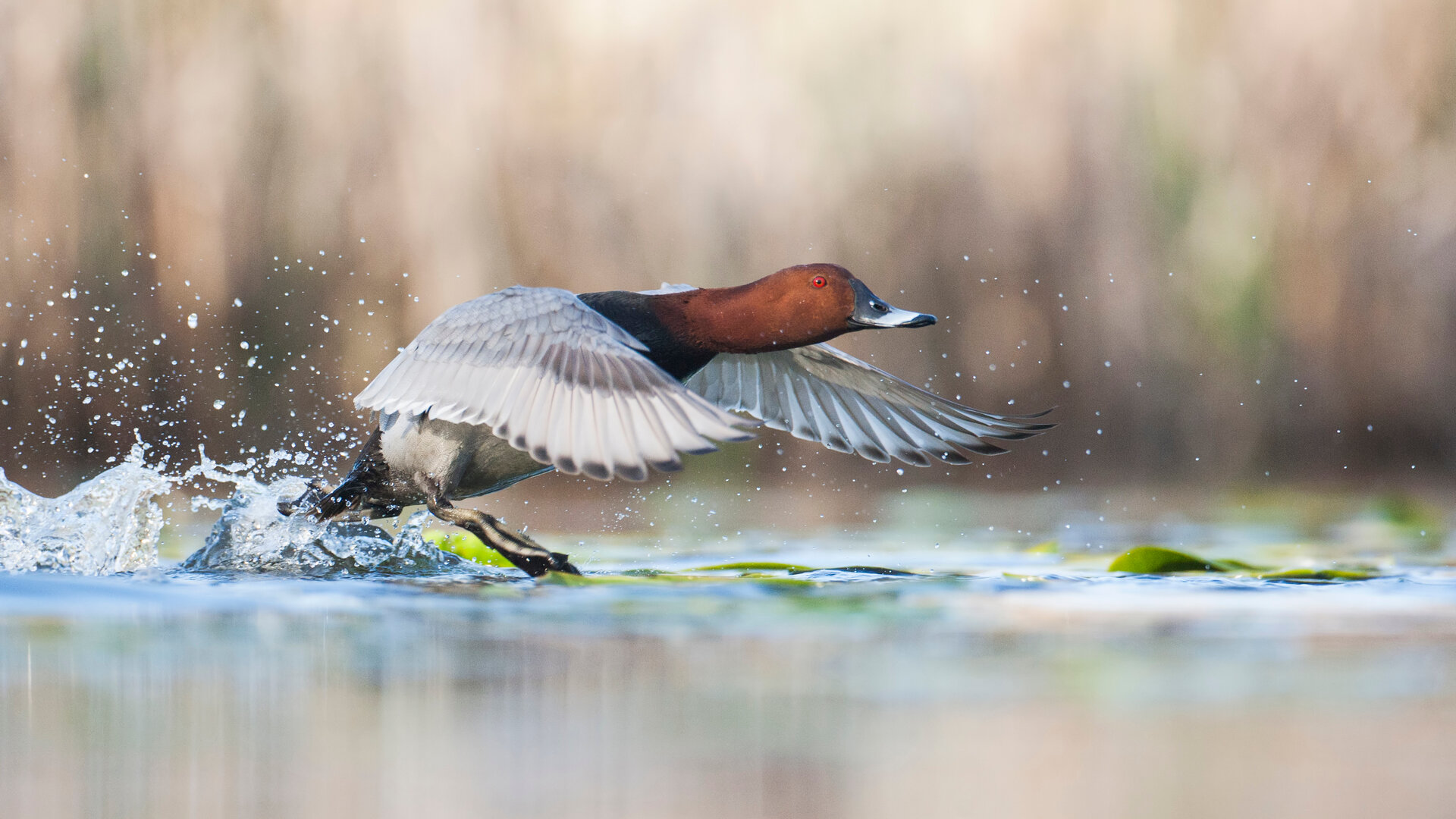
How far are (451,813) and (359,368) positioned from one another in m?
7.08

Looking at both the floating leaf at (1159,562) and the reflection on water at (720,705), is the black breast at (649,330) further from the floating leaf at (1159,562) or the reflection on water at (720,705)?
the floating leaf at (1159,562)

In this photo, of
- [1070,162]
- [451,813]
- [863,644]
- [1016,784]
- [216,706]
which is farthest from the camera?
[1070,162]

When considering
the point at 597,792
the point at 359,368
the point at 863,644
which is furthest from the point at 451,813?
the point at 359,368

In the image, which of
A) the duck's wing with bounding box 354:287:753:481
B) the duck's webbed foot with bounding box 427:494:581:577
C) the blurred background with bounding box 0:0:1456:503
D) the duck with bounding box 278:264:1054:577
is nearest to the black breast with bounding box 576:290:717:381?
the duck with bounding box 278:264:1054:577

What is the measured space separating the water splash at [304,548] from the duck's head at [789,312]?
44.3 inches

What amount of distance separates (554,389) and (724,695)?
1.65 metres

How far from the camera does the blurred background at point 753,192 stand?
8.20 m

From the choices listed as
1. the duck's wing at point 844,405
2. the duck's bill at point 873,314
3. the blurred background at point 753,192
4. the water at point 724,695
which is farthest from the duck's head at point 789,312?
the blurred background at point 753,192

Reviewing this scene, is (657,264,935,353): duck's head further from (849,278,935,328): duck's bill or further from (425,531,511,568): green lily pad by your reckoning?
(425,531,511,568): green lily pad

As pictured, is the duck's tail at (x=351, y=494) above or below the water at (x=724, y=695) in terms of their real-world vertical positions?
above

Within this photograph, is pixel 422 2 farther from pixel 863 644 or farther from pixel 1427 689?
pixel 1427 689

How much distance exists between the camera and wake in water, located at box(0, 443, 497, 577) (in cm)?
467

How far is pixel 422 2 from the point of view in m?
8.79

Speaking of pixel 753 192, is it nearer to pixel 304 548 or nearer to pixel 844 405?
pixel 844 405
